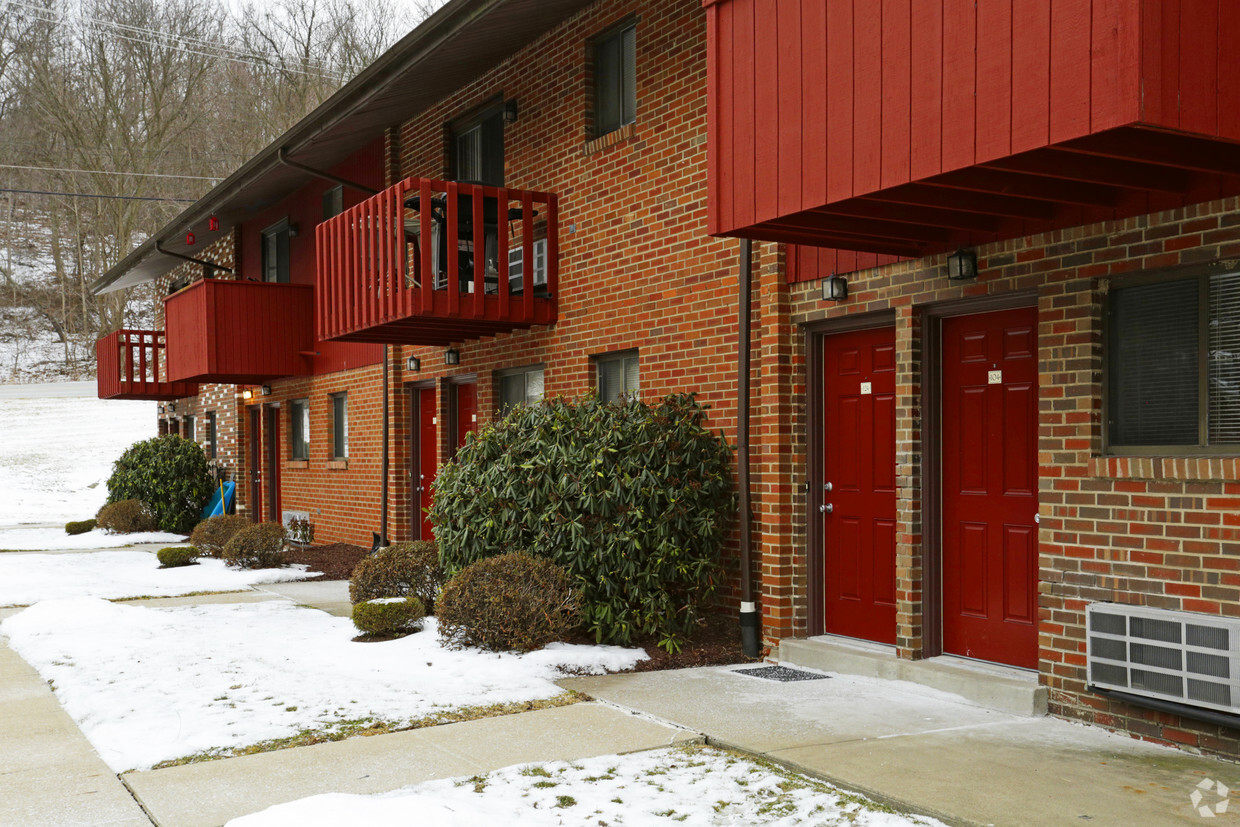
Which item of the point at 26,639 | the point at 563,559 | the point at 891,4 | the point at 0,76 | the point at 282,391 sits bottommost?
the point at 26,639

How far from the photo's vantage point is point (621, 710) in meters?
6.42

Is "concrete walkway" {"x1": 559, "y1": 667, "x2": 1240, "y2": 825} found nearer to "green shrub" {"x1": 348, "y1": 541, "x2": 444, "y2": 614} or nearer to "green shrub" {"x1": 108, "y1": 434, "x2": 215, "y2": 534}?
"green shrub" {"x1": 348, "y1": 541, "x2": 444, "y2": 614}

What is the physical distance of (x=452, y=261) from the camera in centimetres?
1077

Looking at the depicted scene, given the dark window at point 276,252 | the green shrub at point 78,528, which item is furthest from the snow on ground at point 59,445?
the dark window at point 276,252

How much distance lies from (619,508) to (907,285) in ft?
8.57

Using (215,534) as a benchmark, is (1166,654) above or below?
above

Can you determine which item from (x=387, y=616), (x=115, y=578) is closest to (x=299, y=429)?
(x=115, y=578)

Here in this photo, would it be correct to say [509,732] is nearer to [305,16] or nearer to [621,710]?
[621,710]

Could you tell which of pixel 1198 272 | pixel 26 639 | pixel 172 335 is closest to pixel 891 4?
pixel 1198 272

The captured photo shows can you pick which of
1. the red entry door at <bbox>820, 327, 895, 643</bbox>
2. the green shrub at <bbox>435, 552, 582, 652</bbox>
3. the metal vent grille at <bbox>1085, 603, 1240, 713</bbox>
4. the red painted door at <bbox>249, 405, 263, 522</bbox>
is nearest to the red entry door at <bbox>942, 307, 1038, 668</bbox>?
the red entry door at <bbox>820, 327, 895, 643</bbox>

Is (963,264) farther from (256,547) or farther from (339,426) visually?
(339,426)

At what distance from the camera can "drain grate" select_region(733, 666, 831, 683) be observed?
7.34 m

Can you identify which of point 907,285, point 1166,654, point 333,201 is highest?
point 333,201

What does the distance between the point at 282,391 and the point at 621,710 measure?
47.1 ft
